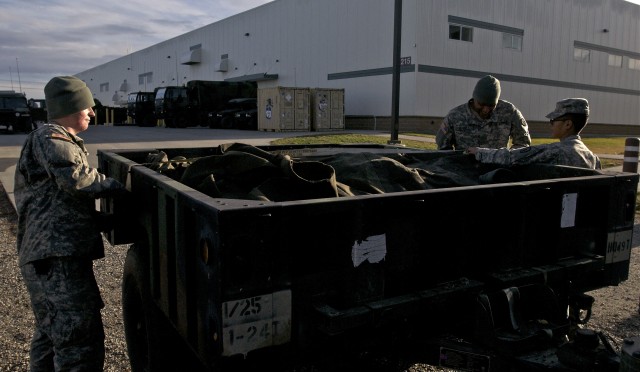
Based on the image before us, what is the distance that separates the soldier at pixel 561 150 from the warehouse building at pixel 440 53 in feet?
75.1

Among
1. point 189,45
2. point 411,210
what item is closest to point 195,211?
point 411,210

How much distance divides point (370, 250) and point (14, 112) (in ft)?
96.2

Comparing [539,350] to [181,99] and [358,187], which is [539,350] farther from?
[181,99]

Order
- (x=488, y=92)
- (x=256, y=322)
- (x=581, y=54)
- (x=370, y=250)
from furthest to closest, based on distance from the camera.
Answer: (x=581, y=54) < (x=488, y=92) < (x=370, y=250) < (x=256, y=322)

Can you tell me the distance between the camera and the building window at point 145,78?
5812 centimetres

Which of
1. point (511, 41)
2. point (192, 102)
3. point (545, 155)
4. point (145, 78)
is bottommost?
point (545, 155)

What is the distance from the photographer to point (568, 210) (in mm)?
2691

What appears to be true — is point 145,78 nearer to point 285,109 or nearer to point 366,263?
point 285,109

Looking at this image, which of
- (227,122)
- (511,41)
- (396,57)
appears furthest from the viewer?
(511,41)

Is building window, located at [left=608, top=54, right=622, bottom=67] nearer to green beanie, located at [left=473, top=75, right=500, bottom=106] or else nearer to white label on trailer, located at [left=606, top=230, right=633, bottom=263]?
green beanie, located at [left=473, top=75, right=500, bottom=106]

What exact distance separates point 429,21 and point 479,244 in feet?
83.6

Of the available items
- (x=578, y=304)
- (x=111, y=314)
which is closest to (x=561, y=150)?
(x=578, y=304)

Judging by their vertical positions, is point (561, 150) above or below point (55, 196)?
above

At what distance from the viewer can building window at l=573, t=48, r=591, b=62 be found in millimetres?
33969
